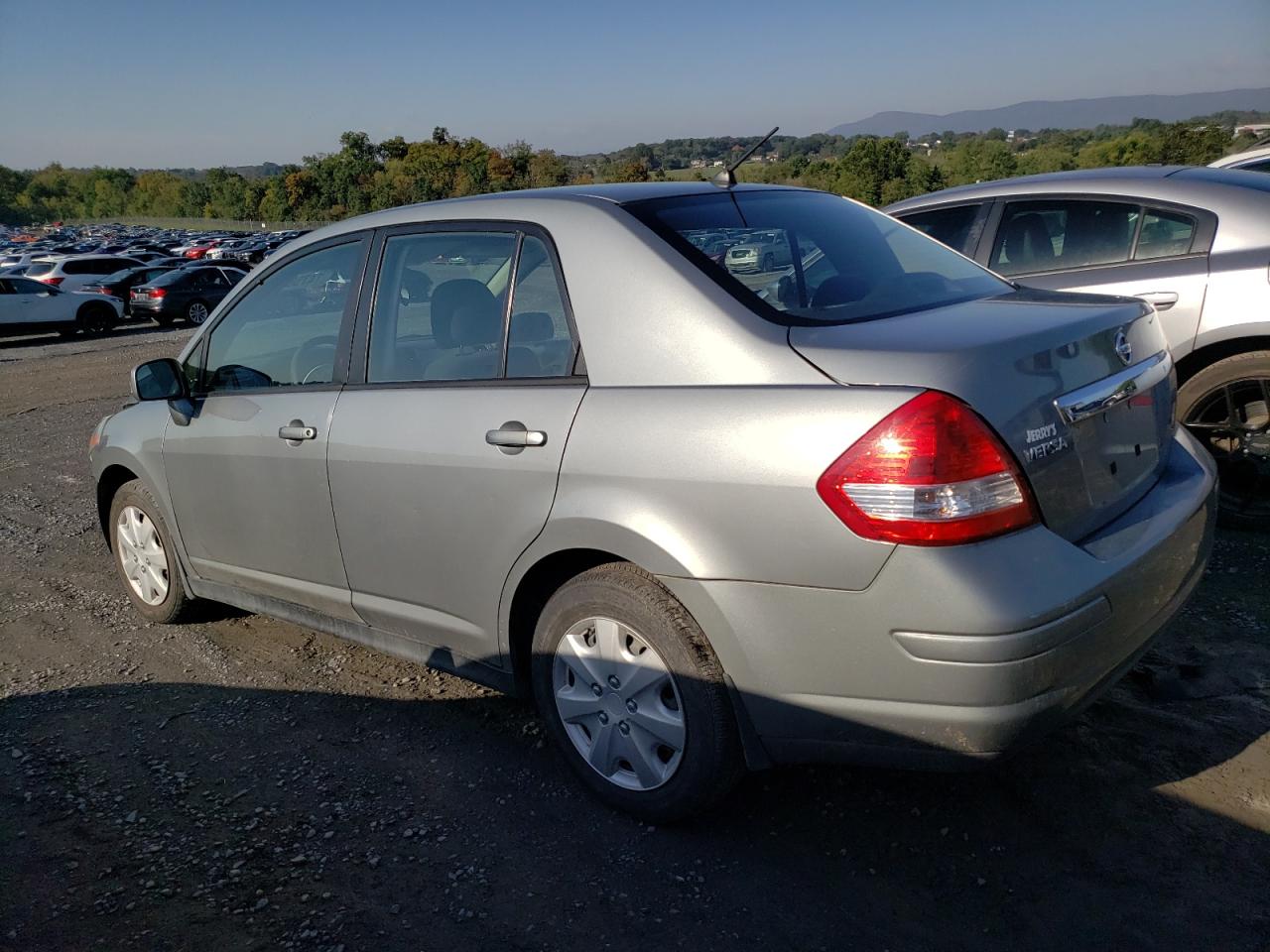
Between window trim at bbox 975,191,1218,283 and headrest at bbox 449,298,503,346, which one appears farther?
window trim at bbox 975,191,1218,283

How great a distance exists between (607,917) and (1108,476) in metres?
1.74

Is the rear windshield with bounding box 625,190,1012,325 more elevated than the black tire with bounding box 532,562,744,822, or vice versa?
the rear windshield with bounding box 625,190,1012,325

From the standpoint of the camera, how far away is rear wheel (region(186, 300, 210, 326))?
26.6 meters

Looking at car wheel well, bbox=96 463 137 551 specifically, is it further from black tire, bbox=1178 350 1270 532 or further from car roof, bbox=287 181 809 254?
black tire, bbox=1178 350 1270 532

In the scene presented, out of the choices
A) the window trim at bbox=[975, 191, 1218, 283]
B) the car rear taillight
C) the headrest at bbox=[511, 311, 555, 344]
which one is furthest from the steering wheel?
the window trim at bbox=[975, 191, 1218, 283]

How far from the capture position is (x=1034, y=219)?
5.73 metres

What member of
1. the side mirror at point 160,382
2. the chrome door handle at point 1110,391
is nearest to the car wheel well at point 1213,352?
the chrome door handle at point 1110,391

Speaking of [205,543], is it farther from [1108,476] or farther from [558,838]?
[1108,476]

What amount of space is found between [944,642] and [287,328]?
9.59 ft

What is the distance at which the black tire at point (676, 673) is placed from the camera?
8.97ft

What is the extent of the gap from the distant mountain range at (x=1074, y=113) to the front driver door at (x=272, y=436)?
84606mm

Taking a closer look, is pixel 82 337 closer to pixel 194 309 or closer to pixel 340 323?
pixel 194 309

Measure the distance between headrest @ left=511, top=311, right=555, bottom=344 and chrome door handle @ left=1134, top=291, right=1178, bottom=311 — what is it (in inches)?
133

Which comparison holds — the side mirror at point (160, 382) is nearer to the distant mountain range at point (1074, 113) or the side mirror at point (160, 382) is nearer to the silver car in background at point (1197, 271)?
the silver car in background at point (1197, 271)
